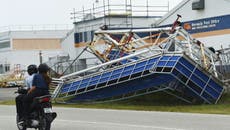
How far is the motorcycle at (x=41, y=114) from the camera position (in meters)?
14.1

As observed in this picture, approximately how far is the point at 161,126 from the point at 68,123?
3.30m

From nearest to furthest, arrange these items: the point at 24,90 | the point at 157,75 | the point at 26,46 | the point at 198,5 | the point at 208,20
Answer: the point at 24,90
the point at 157,75
the point at 208,20
the point at 198,5
the point at 26,46

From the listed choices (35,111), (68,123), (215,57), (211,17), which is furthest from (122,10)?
(35,111)

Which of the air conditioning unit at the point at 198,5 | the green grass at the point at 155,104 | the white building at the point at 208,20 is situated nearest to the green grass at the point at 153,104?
the green grass at the point at 155,104

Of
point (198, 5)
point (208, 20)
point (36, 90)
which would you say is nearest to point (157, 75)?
point (36, 90)

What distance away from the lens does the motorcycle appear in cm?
1408

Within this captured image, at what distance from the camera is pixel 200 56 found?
1128 inches

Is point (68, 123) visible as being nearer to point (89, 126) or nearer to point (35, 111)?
point (89, 126)

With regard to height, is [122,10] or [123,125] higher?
[122,10]

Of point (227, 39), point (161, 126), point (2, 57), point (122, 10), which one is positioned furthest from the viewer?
point (2, 57)

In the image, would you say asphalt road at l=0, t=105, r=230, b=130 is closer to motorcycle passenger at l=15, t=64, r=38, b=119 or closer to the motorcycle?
motorcycle passenger at l=15, t=64, r=38, b=119

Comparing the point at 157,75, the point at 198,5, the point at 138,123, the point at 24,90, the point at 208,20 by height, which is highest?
the point at 198,5

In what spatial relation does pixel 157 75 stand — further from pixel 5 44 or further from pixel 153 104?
pixel 5 44

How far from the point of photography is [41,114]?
46.8ft
